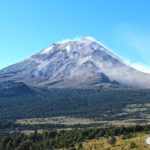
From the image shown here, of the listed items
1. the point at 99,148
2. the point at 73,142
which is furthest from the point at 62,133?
the point at 99,148

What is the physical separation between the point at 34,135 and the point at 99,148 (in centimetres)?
Answer: 3537

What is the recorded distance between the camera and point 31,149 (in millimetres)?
97500

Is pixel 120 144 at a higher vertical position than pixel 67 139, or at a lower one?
higher

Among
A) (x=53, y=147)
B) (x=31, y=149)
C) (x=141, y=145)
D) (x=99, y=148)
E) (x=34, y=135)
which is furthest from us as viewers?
(x=34, y=135)

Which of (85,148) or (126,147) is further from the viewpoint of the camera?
(85,148)

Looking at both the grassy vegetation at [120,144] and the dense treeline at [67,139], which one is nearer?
the grassy vegetation at [120,144]

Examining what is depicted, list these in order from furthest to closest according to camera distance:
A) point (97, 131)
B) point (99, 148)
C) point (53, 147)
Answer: point (97, 131) → point (53, 147) → point (99, 148)

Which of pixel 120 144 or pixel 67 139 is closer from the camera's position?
pixel 120 144

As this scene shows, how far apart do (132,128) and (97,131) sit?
8.79m

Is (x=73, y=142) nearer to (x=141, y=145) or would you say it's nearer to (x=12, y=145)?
(x=12, y=145)

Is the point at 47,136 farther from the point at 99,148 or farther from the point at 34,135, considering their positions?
the point at 99,148

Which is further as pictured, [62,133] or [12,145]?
[62,133]

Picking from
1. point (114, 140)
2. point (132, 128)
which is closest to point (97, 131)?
point (132, 128)

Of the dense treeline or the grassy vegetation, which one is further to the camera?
the dense treeline
